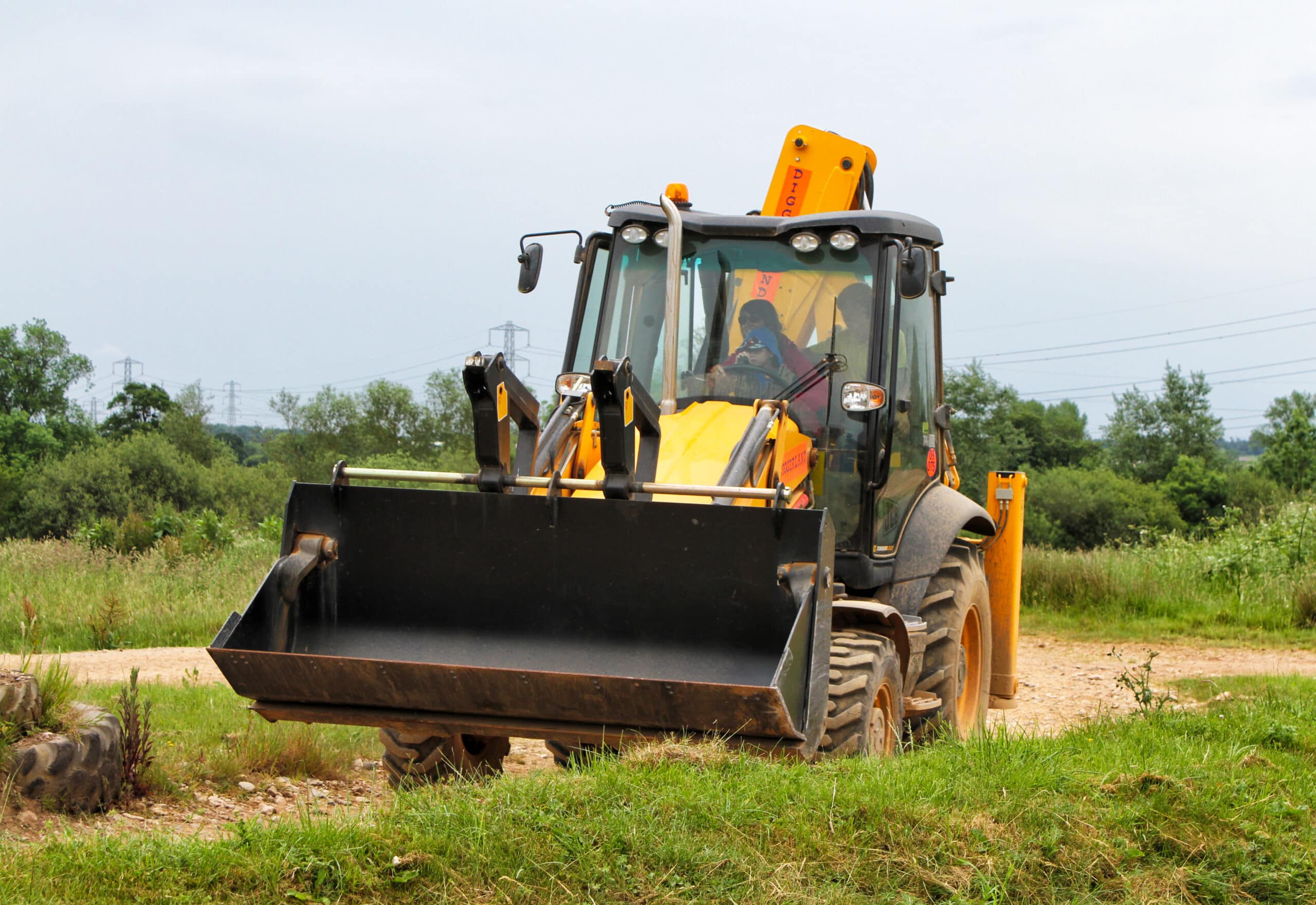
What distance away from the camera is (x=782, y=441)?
230 inches

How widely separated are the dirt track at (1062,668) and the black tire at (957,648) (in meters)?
0.58

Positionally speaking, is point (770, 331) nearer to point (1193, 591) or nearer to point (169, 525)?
point (1193, 591)

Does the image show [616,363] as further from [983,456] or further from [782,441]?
[983,456]

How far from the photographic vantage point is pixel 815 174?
7570 millimetres

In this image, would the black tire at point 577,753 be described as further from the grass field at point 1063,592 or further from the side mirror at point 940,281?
the grass field at point 1063,592

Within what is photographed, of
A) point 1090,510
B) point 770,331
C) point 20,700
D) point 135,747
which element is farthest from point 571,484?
point 1090,510

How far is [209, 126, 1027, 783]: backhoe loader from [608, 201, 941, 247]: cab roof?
2cm

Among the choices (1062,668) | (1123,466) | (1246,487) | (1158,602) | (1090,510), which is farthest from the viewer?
(1123,466)

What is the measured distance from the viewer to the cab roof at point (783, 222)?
636cm

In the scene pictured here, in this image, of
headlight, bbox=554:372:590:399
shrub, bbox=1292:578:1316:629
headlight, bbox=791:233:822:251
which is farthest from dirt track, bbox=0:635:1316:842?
headlight, bbox=791:233:822:251

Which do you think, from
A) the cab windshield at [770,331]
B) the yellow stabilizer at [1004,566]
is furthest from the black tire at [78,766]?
the yellow stabilizer at [1004,566]

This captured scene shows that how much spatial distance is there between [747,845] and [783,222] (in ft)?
12.1

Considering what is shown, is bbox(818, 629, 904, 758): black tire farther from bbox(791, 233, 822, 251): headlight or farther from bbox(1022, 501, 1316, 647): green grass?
bbox(1022, 501, 1316, 647): green grass

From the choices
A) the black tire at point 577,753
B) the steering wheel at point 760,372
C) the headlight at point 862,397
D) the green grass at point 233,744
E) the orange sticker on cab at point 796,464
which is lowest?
the green grass at point 233,744
